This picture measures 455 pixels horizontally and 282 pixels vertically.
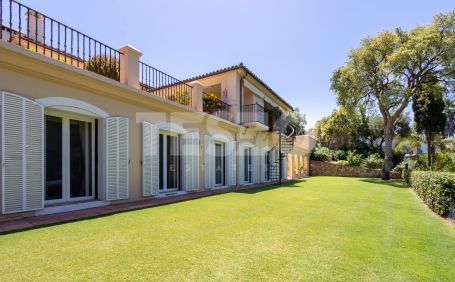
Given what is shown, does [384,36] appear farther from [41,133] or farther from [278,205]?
[41,133]

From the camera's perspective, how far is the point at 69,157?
6859mm

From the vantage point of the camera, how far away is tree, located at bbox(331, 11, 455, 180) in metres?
19.5

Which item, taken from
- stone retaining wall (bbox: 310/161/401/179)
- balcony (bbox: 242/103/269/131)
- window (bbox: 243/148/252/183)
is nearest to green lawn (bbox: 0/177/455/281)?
balcony (bbox: 242/103/269/131)

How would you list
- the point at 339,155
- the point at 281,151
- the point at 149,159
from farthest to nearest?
the point at 339,155, the point at 281,151, the point at 149,159

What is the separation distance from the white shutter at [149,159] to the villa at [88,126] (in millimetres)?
34

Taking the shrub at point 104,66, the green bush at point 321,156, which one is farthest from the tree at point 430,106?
the shrub at point 104,66

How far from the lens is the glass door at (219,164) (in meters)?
14.0

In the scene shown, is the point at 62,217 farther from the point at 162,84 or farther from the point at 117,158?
the point at 162,84

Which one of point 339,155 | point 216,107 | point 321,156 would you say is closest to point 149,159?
point 216,107

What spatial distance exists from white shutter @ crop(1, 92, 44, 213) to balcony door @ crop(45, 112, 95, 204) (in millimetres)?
700

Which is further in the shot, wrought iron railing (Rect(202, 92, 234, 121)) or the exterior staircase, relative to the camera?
the exterior staircase

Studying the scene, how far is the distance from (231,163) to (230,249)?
10.6m

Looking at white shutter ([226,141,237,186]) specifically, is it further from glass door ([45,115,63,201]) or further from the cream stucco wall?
glass door ([45,115,63,201])

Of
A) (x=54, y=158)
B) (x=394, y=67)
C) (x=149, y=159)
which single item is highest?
(x=394, y=67)
